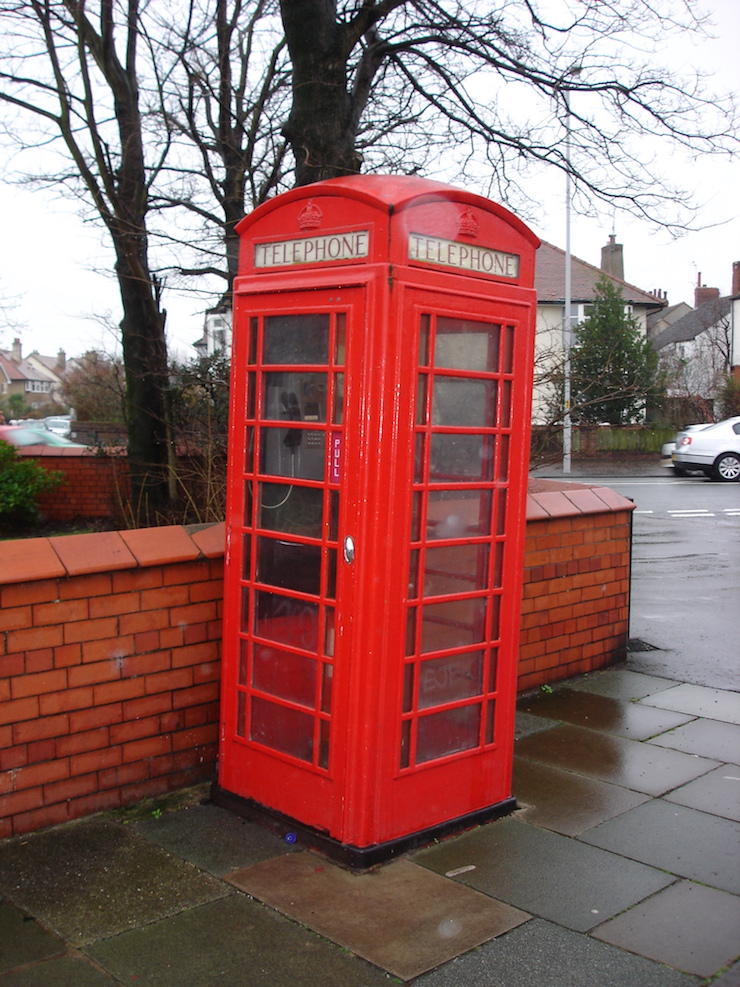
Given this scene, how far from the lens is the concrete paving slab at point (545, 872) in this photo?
3143 mm

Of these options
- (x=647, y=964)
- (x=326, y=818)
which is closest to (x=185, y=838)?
(x=326, y=818)

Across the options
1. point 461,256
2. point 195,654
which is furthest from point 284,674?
point 461,256

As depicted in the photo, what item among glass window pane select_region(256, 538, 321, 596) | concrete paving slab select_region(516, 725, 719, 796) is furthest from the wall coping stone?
concrete paving slab select_region(516, 725, 719, 796)

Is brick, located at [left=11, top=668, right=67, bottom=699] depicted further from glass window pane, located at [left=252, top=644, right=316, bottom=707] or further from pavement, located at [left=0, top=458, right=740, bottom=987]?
glass window pane, located at [left=252, top=644, right=316, bottom=707]

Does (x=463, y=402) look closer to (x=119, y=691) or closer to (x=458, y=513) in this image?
(x=458, y=513)

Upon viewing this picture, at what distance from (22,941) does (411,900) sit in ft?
4.28

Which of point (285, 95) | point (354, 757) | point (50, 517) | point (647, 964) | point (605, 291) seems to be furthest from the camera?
point (605, 291)

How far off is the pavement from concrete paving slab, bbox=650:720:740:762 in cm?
30

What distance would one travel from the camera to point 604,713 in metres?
5.27

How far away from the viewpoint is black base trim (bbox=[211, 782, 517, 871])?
11.2 ft

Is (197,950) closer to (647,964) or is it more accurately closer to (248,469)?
(647,964)

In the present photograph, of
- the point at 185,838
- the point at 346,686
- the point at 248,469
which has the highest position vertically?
the point at 248,469

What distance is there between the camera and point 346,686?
3.42 m

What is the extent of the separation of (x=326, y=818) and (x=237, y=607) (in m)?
0.93
